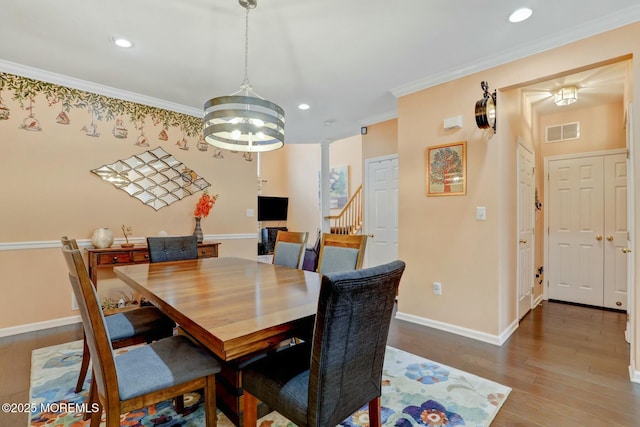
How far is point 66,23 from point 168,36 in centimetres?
71

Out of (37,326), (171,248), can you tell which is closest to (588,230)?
(171,248)

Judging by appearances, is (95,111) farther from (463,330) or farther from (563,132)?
(563,132)

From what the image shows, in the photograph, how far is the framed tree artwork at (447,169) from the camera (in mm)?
3018

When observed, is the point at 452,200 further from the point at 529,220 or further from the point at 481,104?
the point at 529,220

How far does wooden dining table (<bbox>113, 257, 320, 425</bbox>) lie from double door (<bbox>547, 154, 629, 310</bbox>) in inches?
158

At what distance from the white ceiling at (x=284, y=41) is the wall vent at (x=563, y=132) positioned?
Answer: 2.23 metres

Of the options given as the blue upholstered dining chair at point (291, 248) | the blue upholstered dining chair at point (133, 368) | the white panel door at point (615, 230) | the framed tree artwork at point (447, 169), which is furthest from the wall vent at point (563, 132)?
the blue upholstered dining chair at point (133, 368)

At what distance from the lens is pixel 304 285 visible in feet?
5.93

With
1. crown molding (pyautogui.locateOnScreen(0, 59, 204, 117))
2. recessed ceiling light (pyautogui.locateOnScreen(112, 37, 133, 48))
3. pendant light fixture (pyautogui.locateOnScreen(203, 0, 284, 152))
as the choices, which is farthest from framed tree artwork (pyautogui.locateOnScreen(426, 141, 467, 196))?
crown molding (pyautogui.locateOnScreen(0, 59, 204, 117))

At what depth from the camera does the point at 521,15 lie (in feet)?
7.18

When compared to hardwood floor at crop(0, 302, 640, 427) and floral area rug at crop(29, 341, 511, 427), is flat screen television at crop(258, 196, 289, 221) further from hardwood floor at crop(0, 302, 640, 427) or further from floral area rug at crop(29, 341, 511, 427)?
floral area rug at crop(29, 341, 511, 427)

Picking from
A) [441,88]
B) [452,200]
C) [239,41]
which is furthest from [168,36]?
[452,200]

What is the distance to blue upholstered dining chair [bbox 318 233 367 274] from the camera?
7.41 feet

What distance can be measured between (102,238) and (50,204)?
2.00ft
